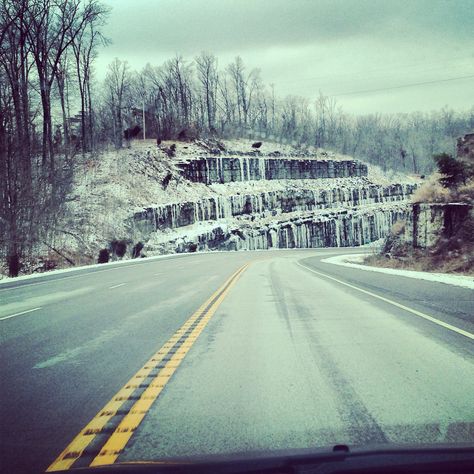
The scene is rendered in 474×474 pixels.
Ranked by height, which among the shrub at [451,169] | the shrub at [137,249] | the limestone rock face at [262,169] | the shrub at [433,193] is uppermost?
the limestone rock face at [262,169]

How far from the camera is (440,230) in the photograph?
21.1 meters

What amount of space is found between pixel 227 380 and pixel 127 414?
123 cm

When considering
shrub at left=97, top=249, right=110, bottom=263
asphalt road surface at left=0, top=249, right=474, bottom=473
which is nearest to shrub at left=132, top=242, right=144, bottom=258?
shrub at left=97, top=249, right=110, bottom=263

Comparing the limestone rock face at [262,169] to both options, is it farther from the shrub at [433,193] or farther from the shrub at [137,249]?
the shrub at [433,193]

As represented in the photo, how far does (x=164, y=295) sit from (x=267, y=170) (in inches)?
2396

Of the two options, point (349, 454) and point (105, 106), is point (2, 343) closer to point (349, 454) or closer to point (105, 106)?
point (349, 454)

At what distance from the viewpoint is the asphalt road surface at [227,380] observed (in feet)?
10.5

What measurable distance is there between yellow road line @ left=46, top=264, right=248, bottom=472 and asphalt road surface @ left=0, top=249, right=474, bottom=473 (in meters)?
0.01

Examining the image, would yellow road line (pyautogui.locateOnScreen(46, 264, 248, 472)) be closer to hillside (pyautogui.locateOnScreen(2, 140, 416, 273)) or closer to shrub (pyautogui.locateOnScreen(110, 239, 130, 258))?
hillside (pyautogui.locateOnScreen(2, 140, 416, 273))

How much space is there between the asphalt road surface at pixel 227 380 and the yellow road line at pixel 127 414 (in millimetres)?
15

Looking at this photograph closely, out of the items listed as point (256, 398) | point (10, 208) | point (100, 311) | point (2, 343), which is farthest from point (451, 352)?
point (10, 208)

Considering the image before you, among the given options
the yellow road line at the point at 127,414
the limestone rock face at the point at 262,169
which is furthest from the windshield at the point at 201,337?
the limestone rock face at the point at 262,169

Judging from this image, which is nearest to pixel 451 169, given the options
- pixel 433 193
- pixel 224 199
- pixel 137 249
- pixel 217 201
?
pixel 433 193

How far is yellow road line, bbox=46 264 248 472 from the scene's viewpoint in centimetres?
297
